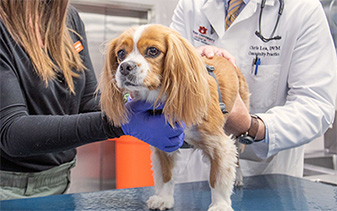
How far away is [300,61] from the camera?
54.1 inches

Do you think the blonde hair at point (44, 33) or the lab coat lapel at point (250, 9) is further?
the lab coat lapel at point (250, 9)

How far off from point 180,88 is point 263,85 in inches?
26.0

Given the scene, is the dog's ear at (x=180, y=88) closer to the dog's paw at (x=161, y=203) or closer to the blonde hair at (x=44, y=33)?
the dog's paw at (x=161, y=203)

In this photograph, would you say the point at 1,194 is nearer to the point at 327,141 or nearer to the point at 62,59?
the point at 62,59

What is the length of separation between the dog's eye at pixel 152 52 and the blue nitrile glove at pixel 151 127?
5.9 inches

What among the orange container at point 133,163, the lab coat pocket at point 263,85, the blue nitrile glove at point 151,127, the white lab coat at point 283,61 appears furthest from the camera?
the orange container at point 133,163

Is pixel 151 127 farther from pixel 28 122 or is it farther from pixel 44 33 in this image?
pixel 44 33

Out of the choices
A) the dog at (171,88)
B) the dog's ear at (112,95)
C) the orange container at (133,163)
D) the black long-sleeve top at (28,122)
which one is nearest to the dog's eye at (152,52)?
the dog at (171,88)

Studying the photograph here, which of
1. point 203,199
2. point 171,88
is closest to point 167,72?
point 171,88

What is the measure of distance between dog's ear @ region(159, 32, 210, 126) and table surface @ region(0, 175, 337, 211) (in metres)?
0.39

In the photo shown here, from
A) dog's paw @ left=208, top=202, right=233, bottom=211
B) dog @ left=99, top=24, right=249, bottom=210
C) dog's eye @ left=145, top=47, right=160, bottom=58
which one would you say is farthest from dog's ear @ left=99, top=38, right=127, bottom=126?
dog's paw @ left=208, top=202, right=233, bottom=211

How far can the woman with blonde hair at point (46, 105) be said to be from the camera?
104cm

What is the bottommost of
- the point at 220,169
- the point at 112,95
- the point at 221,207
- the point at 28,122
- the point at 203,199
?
the point at 203,199

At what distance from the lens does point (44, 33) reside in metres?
1.31
